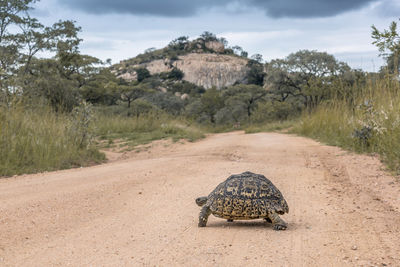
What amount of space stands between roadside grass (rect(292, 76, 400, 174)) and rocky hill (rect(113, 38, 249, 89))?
250 ft

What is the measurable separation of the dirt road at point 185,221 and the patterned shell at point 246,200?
179mm

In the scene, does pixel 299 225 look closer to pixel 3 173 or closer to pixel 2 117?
pixel 3 173

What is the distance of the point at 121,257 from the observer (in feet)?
12.1

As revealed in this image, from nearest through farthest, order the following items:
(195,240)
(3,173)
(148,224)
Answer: (195,240), (148,224), (3,173)

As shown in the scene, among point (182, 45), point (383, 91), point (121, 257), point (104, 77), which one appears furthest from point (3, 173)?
point (182, 45)

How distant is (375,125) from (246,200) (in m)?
6.47

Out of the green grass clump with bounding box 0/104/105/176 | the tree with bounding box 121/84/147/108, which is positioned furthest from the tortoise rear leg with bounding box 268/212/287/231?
the tree with bounding box 121/84/147/108

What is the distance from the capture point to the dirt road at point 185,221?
12.0 ft

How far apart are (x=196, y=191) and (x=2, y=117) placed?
6.70 m

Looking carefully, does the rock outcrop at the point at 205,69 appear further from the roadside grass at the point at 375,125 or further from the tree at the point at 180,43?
the roadside grass at the point at 375,125

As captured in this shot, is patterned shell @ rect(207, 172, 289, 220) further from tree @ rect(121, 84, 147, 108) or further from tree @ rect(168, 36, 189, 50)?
tree @ rect(168, 36, 189, 50)

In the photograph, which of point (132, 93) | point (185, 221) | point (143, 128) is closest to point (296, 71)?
point (132, 93)

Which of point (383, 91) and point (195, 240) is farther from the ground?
point (383, 91)

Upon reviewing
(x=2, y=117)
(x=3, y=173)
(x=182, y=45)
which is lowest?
(x=3, y=173)
